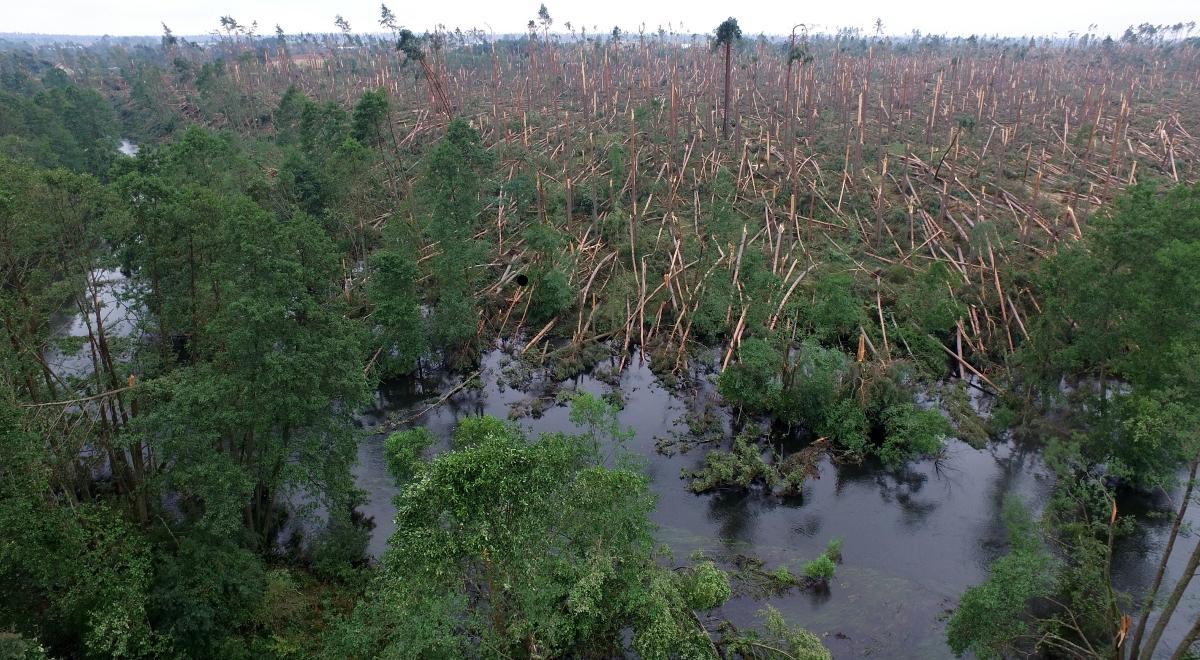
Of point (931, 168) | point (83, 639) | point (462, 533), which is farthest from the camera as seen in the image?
point (931, 168)

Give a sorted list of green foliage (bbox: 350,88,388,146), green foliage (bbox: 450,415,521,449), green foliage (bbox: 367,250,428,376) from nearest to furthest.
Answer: green foliage (bbox: 450,415,521,449), green foliage (bbox: 367,250,428,376), green foliage (bbox: 350,88,388,146)

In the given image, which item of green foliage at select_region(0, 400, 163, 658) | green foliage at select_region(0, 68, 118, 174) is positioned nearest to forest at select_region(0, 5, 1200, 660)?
green foliage at select_region(0, 400, 163, 658)

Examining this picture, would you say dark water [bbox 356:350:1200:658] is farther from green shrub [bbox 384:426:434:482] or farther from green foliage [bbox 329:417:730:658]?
green foliage [bbox 329:417:730:658]

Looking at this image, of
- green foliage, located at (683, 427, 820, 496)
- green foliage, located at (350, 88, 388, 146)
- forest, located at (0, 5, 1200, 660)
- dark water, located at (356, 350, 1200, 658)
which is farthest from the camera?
green foliage, located at (350, 88, 388, 146)

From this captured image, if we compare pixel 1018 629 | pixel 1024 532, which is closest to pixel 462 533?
pixel 1018 629

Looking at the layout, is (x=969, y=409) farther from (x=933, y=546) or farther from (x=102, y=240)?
(x=102, y=240)

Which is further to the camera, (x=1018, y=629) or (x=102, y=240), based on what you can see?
(x=102, y=240)

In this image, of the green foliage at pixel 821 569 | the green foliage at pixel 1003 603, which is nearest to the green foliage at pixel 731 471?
the green foliage at pixel 821 569
